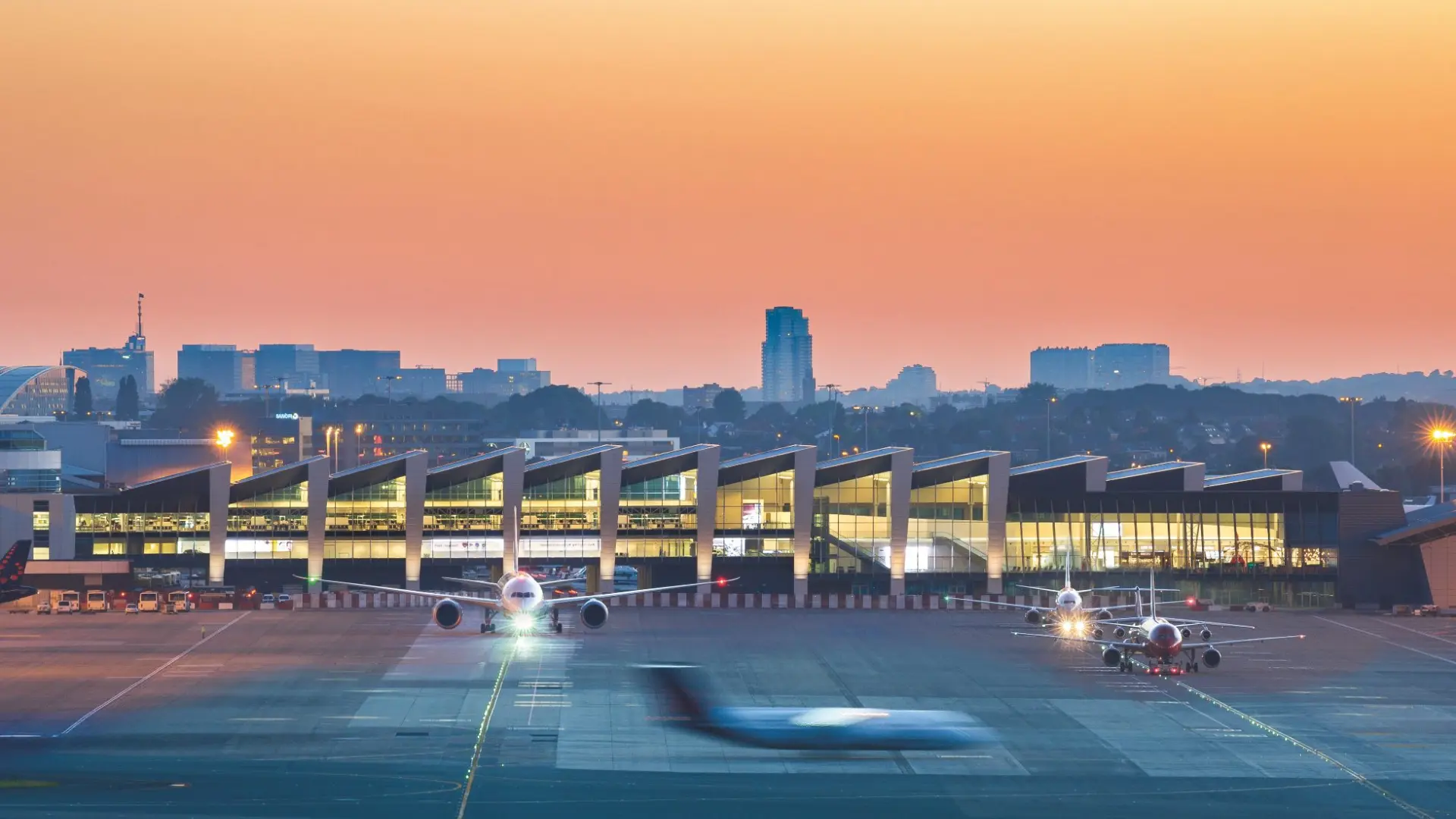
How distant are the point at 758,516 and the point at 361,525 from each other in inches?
1114

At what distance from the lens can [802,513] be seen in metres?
126

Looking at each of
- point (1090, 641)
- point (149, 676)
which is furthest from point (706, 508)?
point (149, 676)

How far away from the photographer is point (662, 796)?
54.4 metres

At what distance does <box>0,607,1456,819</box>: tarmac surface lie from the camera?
54344mm

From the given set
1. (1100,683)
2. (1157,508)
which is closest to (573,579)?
(1157,508)

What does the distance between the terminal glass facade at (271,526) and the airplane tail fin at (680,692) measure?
46.5 m

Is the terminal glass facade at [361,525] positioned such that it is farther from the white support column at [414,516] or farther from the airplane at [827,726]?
the airplane at [827,726]

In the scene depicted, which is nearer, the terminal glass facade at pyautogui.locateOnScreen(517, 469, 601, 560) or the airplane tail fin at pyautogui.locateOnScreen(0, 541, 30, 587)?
the airplane tail fin at pyautogui.locateOnScreen(0, 541, 30, 587)

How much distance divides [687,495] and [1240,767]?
69842 mm

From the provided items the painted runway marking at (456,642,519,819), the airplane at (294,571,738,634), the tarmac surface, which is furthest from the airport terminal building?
the painted runway marking at (456,642,519,819)

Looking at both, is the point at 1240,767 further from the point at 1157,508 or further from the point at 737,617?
the point at 1157,508

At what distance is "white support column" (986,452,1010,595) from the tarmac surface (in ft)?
73.0

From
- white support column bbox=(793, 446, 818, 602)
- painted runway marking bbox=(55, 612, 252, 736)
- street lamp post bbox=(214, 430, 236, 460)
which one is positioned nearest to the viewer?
painted runway marking bbox=(55, 612, 252, 736)

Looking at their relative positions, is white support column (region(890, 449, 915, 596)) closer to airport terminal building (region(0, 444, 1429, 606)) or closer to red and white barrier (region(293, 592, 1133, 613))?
airport terminal building (region(0, 444, 1429, 606))
